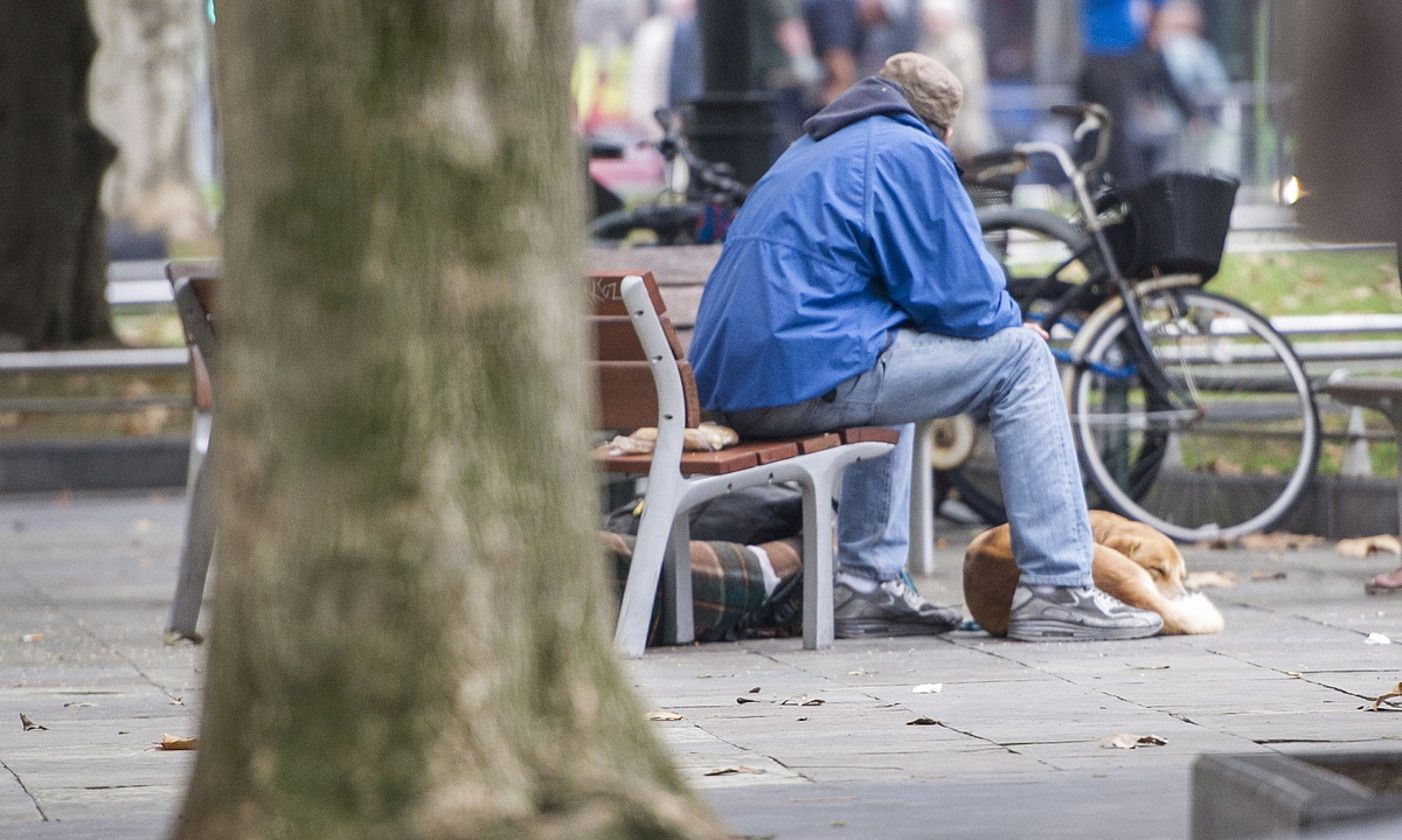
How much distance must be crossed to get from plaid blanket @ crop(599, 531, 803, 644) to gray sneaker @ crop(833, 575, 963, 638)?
16cm

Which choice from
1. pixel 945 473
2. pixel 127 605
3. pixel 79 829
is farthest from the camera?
pixel 945 473

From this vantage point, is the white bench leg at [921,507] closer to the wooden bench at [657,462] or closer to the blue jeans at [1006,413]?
the blue jeans at [1006,413]

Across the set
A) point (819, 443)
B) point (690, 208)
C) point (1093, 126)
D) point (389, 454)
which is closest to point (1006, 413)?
point (819, 443)

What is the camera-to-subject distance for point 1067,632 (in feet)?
21.0

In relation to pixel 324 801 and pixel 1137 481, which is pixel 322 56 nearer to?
pixel 324 801

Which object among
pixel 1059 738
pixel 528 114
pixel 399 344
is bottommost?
pixel 1059 738

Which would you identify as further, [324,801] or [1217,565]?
[1217,565]

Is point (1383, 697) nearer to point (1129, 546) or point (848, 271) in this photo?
point (1129, 546)

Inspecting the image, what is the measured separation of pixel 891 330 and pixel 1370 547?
272cm

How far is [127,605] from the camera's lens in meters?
7.60

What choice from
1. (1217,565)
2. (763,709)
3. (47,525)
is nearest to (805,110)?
(47,525)

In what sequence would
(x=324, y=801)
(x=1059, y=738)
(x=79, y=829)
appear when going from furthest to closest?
1. (x=1059, y=738)
2. (x=79, y=829)
3. (x=324, y=801)

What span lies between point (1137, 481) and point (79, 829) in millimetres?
5329

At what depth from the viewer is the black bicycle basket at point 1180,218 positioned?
331 inches
